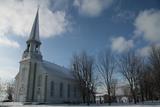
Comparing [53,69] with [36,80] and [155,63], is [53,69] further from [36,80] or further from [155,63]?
[155,63]

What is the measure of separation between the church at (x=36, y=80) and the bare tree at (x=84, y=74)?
22.5ft

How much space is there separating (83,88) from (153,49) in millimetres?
19604

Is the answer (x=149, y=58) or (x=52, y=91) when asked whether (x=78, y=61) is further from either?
(x=149, y=58)

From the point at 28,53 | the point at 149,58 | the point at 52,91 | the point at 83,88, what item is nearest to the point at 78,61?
the point at 83,88

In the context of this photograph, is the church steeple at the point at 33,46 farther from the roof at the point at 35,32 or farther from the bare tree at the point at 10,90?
the bare tree at the point at 10,90

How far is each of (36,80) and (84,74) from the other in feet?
43.3

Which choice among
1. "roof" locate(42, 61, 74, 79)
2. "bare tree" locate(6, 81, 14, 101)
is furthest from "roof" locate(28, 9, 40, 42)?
"bare tree" locate(6, 81, 14, 101)

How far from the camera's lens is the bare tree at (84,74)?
47.7m

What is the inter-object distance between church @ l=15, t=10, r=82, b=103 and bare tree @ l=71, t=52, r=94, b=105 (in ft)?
22.5

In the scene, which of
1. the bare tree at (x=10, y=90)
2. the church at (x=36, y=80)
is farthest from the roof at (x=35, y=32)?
the bare tree at (x=10, y=90)

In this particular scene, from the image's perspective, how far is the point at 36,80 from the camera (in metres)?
50.5

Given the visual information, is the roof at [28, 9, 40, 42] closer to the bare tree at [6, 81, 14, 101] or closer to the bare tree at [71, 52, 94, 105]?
the bare tree at [71, 52, 94, 105]

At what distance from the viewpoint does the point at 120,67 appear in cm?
4694

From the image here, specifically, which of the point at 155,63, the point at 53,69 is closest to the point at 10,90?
the point at 53,69
